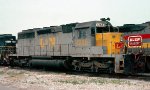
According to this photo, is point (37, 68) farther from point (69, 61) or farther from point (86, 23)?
point (86, 23)

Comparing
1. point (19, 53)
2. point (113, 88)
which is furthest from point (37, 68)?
point (113, 88)

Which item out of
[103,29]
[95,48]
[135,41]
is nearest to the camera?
[135,41]

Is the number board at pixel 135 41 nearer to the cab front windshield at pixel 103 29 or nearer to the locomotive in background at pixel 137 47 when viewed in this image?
the locomotive in background at pixel 137 47

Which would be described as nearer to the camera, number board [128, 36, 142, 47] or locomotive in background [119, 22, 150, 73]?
locomotive in background [119, 22, 150, 73]

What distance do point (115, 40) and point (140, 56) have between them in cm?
169

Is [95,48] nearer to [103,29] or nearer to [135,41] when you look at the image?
[103,29]

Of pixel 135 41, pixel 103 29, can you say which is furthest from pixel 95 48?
pixel 135 41

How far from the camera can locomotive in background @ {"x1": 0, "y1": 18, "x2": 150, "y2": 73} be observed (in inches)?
680

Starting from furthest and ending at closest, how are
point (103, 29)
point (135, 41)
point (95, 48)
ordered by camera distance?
1. point (103, 29)
2. point (95, 48)
3. point (135, 41)

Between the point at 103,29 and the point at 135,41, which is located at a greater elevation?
the point at 103,29

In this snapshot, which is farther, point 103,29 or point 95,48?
point 103,29

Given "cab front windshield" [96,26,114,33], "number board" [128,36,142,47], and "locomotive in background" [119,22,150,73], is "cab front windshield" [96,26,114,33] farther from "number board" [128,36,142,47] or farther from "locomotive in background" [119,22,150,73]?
"number board" [128,36,142,47]

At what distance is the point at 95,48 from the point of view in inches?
728

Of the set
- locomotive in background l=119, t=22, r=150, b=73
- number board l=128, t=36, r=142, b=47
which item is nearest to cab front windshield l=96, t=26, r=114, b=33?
locomotive in background l=119, t=22, r=150, b=73
